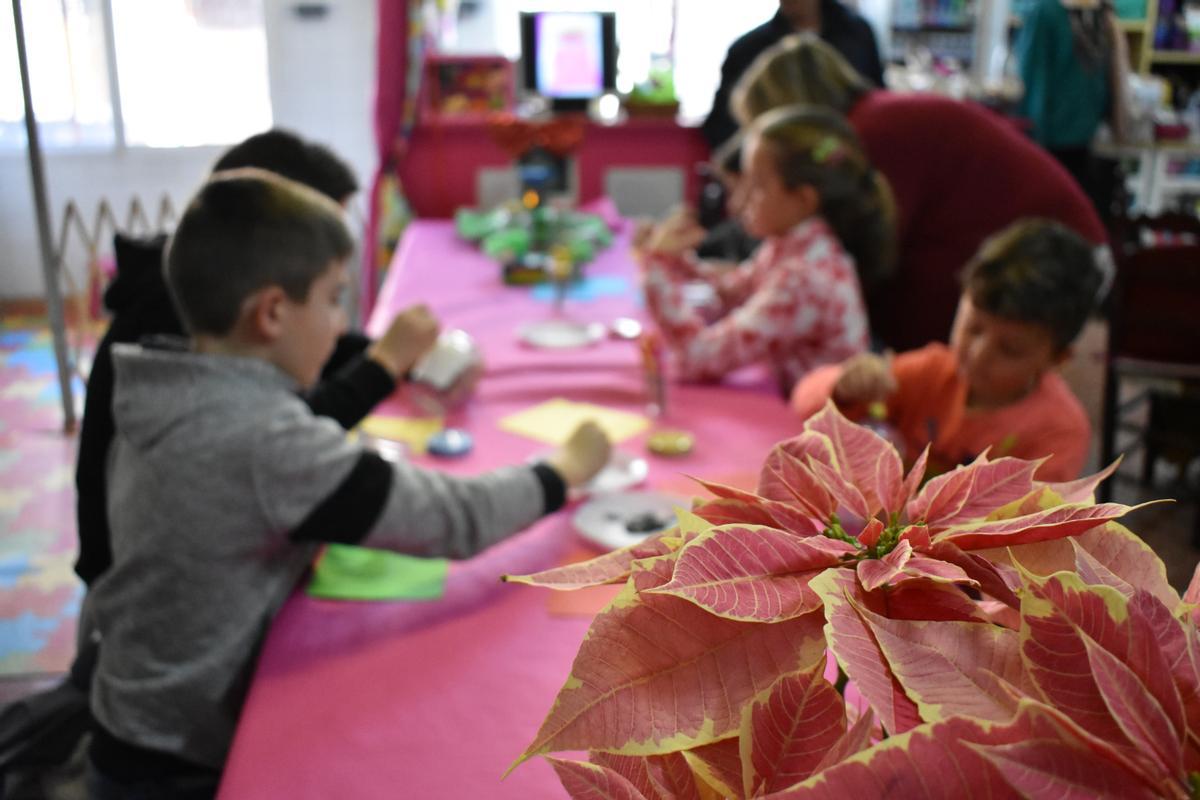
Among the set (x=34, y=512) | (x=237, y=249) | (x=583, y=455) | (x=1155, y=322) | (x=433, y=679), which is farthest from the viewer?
(x=1155, y=322)

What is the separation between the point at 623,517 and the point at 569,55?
3.29 metres

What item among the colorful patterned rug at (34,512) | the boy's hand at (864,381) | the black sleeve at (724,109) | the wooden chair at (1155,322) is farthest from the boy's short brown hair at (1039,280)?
the black sleeve at (724,109)

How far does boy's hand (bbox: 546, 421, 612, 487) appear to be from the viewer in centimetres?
126

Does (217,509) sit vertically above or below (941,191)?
below

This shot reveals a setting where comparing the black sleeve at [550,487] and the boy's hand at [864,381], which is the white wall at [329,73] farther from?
the black sleeve at [550,487]

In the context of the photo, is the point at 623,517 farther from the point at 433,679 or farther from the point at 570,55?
the point at 570,55

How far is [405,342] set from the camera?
1488mm

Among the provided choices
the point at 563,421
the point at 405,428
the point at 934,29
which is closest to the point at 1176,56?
the point at 934,29

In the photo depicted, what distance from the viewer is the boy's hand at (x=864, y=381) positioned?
1.47 meters

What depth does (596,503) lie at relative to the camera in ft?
4.15

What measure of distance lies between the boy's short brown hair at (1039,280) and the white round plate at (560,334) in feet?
2.61

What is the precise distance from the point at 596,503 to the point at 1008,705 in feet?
3.04

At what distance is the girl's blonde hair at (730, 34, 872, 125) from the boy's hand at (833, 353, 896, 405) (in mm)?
1074

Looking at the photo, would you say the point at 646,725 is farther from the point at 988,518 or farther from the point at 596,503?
the point at 596,503
